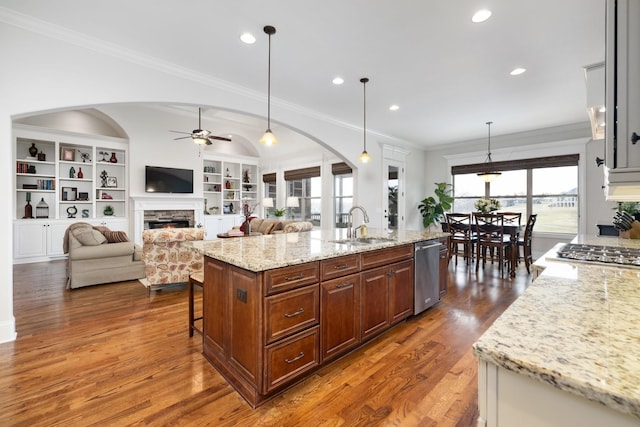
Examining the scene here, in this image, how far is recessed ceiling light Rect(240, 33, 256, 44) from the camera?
278 centimetres

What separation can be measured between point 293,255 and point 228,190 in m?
7.43

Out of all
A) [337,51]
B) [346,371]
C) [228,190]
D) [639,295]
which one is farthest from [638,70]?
[228,190]

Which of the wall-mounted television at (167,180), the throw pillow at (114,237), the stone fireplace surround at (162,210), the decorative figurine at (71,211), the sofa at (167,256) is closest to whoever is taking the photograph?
the sofa at (167,256)

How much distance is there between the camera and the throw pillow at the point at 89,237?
4113 millimetres

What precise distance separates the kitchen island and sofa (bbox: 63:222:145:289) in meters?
2.92

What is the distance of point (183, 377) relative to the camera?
2072 millimetres

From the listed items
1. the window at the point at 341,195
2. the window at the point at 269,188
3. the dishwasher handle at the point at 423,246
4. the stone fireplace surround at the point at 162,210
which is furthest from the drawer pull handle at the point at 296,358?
the window at the point at 269,188

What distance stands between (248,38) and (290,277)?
7.95 ft

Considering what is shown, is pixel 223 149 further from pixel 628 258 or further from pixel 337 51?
pixel 628 258

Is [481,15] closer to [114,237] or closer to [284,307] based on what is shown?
[284,307]

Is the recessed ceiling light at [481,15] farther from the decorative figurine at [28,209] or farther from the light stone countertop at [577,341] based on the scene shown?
the decorative figurine at [28,209]

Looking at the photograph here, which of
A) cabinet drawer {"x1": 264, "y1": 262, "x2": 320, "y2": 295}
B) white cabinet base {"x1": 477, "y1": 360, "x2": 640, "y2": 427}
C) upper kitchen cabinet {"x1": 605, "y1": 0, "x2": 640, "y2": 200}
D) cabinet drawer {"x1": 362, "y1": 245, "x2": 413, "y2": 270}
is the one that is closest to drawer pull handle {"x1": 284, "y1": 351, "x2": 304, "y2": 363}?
cabinet drawer {"x1": 264, "y1": 262, "x2": 320, "y2": 295}

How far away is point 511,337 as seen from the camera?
730 millimetres

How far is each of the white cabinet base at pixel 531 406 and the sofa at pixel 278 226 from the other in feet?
15.6
